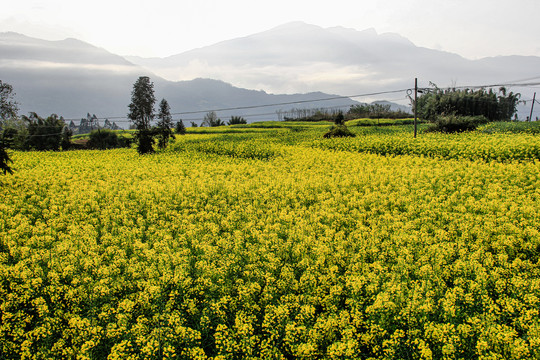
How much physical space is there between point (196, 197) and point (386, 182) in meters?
9.43

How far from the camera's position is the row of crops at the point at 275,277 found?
5227 mm

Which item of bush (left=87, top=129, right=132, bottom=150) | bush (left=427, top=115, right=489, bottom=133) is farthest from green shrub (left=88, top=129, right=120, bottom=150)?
bush (left=427, top=115, right=489, bottom=133)

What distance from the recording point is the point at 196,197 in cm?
1482

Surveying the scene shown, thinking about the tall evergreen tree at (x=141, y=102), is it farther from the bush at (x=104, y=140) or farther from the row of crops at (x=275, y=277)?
the row of crops at (x=275, y=277)

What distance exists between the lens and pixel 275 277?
7.27 metres

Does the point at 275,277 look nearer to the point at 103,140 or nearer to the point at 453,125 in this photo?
the point at 453,125

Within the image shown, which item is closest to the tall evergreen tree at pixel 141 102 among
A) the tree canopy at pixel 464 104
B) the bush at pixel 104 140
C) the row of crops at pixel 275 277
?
the bush at pixel 104 140

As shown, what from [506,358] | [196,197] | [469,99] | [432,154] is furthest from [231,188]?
[469,99]

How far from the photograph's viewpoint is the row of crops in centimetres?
523

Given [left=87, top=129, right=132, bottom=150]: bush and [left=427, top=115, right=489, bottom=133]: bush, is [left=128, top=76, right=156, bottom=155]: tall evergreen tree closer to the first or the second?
[left=87, top=129, right=132, bottom=150]: bush

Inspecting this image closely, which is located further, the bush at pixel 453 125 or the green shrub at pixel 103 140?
the green shrub at pixel 103 140

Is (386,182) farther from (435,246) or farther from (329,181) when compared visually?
(435,246)

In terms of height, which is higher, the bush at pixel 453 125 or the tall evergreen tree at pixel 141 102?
the tall evergreen tree at pixel 141 102

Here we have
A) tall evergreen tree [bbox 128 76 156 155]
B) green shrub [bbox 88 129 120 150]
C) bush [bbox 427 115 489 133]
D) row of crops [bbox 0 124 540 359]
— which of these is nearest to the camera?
row of crops [bbox 0 124 540 359]
